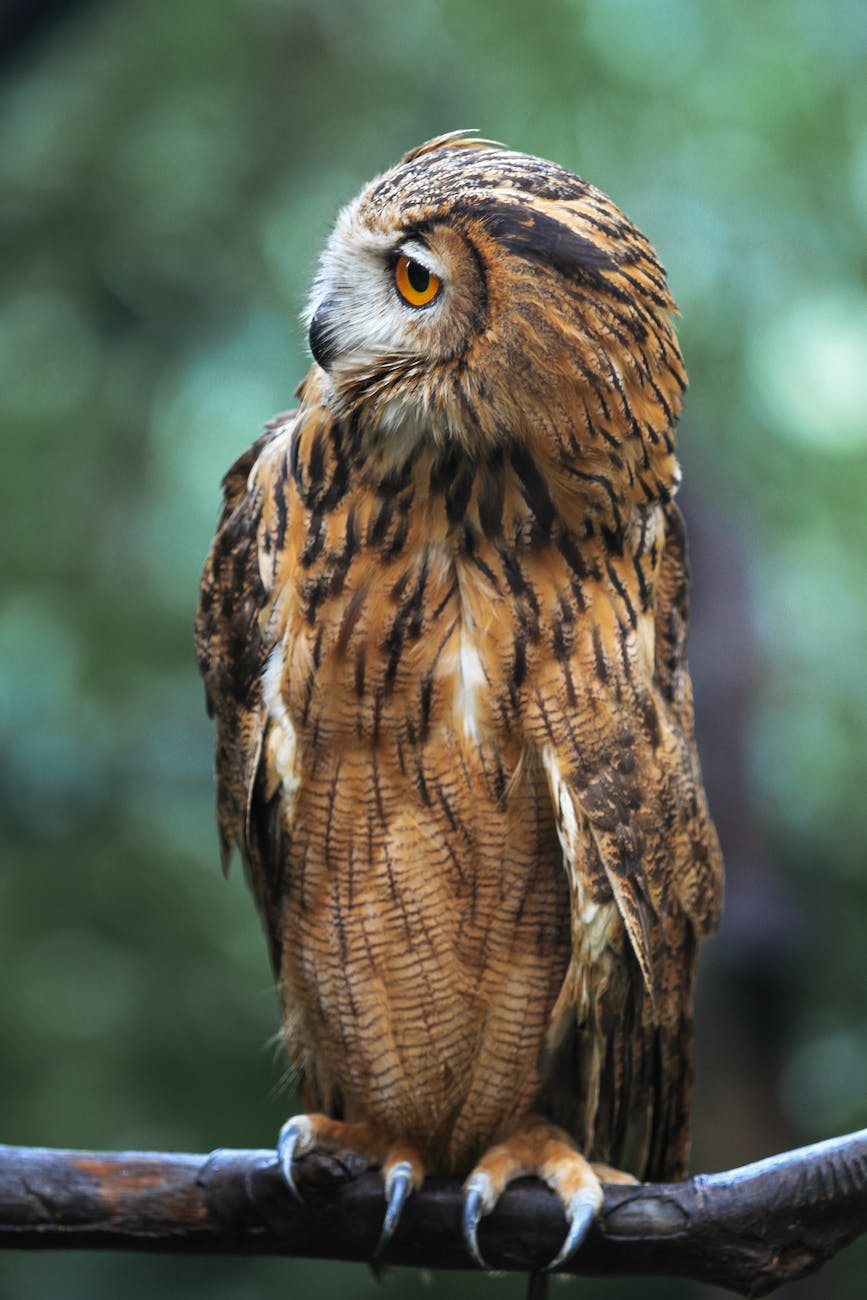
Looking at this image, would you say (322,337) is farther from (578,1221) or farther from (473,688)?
(578,1221)

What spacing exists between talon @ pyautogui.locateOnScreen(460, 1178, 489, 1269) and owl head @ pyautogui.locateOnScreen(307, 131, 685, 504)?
43.1 inches

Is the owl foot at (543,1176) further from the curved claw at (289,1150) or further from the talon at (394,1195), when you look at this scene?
the curved claw at (289,1150)

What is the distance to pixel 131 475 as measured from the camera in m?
4.14

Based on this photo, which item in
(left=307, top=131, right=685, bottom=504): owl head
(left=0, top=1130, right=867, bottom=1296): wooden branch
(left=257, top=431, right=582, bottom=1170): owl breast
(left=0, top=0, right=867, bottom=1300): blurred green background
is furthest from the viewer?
(left=0, top=0, right=867, bottom=1300): blurred green background

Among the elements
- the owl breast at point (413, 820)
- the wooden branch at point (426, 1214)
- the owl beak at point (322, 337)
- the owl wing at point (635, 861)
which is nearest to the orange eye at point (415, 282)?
the owl beak at point (322, 337)

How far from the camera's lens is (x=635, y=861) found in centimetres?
222

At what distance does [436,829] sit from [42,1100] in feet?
7.59

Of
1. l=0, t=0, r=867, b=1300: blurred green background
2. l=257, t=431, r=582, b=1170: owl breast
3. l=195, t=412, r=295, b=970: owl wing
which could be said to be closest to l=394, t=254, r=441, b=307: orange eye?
l=257, t=431, r=582, b=1170: owl breast

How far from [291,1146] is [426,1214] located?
0.78ft

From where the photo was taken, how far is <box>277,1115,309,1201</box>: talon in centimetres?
228

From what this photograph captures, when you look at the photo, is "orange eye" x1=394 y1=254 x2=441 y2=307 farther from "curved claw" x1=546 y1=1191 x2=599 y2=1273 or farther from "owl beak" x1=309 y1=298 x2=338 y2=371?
"curved claw" x1=546 y1=1191 x2=599 y2=1273

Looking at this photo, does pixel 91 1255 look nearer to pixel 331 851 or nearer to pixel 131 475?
pixel 131 475

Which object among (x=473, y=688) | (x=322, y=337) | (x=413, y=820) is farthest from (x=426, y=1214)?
(x=322, y=337)

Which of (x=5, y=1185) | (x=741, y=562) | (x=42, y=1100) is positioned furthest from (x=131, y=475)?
(x=5, y=1185)
